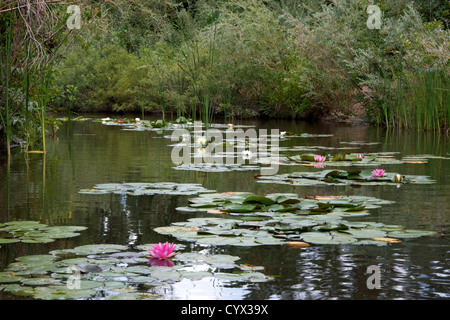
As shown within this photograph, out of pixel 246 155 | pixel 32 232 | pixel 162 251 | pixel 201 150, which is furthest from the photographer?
pixel 201 150

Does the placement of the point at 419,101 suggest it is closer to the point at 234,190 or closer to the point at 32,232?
the point at 234,190

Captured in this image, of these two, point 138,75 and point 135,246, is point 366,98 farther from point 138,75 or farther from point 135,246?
point 135,246

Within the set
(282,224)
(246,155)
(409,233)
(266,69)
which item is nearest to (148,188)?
(282,224)

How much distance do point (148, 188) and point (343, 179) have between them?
1.84 m

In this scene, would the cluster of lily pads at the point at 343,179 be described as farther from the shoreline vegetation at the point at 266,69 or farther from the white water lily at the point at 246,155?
the shoreline vegetation at the point at 266,69

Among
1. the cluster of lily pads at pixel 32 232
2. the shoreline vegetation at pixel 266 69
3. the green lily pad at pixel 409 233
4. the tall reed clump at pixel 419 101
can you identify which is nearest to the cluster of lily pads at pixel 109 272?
the cluster of lily pads at pixel 32 232

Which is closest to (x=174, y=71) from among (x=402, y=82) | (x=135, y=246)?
(x=402, y=82)

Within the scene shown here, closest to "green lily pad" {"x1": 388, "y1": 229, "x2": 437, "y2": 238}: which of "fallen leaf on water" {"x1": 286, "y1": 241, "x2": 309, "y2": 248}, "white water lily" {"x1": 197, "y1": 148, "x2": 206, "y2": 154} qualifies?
"fallen leaf on water" {"x1": 286, "y1": 241, "x2": 309, "y2": 248}

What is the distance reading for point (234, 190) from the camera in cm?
570

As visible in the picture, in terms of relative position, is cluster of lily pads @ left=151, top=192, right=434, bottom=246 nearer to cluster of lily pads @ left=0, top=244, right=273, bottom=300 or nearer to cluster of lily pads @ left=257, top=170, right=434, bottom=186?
cluster of lily pads @ left=0, top=244, right=273, bottom=300

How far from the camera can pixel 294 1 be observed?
1206 inches

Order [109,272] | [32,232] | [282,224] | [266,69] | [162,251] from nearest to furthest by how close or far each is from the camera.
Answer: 1. [109,272]
2. [162,251]
3. [32,232]
4. [282,224]
5. [266,69]

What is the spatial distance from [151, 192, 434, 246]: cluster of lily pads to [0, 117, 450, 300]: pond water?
93mm

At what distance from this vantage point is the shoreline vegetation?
8.84 m
